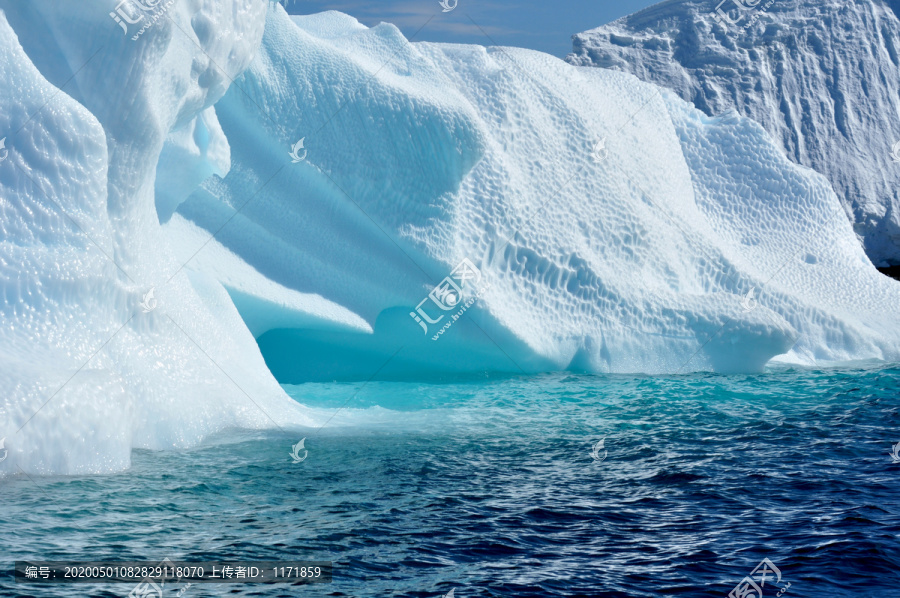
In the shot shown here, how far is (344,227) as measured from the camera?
8.89 m

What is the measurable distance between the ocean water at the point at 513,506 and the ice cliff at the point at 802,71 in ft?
32.2

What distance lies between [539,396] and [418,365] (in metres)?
1.79

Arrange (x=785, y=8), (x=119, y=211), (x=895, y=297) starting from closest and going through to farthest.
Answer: (x=119, y=211) < (x=895, y=297) < (x=785, y=8)

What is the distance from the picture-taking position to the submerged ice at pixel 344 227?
215 inches

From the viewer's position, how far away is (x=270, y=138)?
8.75m

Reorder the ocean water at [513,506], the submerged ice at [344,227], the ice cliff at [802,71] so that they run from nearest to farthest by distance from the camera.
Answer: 1. the ocean water at [513,506]
2. the submerged ice at [344,227]
3. the ice cliff at [802,71]

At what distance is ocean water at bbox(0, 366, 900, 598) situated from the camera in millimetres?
3711

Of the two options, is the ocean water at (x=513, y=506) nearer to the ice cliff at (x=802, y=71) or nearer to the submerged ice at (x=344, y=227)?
the submerged ice at (x=344, y=227)

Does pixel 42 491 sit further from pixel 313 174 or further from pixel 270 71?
pixel 270 71

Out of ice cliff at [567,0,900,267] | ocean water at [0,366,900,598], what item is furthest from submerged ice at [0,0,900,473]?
ice cliff at [567,0,900,267]

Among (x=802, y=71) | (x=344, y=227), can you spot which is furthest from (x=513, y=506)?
(x=802, y=71)

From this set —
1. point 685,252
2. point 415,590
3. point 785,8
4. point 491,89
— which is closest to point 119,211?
point 415,590

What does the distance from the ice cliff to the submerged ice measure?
2.74 meters

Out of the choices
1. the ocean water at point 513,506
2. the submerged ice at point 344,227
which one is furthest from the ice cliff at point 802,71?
the ocean water at point 513,506
